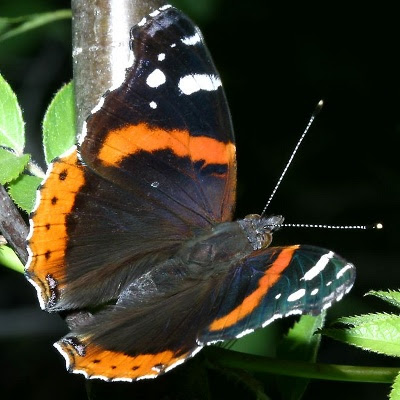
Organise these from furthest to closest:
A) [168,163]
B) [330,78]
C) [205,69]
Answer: [330,78] → [168,163] → [205,69]

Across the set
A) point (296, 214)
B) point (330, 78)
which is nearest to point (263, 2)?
point (330, 78)

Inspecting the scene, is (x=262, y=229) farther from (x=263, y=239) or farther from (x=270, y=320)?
(x=270, y=320)

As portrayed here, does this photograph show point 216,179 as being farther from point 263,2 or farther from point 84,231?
point 263,2

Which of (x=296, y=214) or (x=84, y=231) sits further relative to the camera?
(x=296, y=214)

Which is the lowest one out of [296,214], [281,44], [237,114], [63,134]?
[296,214]

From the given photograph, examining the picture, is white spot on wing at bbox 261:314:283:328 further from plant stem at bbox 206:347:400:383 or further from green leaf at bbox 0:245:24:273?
green leaf at bbox 0:245:24:273

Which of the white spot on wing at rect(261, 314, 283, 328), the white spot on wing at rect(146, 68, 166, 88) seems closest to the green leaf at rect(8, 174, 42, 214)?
the white spot on wing at rect(146, 68, 166, 88)
